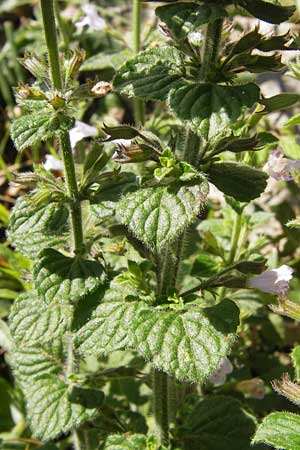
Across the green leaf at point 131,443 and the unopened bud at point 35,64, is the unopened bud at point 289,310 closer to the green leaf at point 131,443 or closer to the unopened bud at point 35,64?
the green leaf at point 131,443

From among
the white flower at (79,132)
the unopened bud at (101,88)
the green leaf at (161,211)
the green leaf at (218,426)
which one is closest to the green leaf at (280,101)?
the green leaf at (161,211)

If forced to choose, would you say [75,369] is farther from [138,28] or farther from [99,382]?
[138,28]

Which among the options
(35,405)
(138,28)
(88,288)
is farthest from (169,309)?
(138,28)

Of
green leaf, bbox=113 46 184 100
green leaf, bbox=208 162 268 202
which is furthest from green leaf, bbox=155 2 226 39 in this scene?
green leaf, bbox=208 162 268 202

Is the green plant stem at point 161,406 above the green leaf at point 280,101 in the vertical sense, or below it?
below

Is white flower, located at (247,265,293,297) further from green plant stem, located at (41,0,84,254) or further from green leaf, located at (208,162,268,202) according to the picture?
green plant stem, located at (41,0,84,254)
